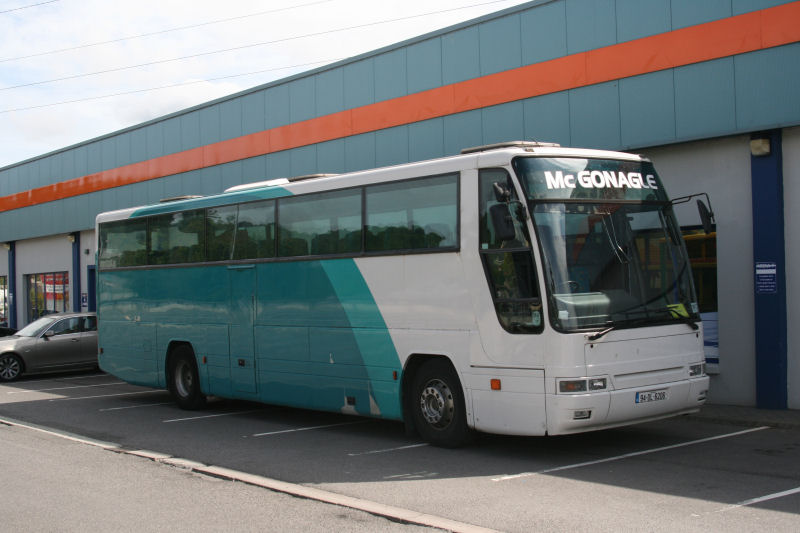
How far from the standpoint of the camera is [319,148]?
20.4 meters

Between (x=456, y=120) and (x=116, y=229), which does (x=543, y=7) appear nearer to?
(x=456, y=120)

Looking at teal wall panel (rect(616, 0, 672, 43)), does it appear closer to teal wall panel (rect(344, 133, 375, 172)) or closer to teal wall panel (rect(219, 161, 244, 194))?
teal wall panel (rect(344, 133, 375, 172))

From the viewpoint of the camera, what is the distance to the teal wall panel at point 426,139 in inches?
676

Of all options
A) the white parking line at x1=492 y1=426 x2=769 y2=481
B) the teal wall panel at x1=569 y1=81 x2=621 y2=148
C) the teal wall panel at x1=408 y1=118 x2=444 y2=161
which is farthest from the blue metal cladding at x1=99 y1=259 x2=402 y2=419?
the teal wall panel at x1=408 y1=118 x2=444 y2=161

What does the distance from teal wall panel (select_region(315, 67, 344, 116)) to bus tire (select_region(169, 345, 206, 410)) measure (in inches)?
309

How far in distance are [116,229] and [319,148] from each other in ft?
19.7

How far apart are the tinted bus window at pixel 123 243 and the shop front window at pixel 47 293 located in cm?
1630

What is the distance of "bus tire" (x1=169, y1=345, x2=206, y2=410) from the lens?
46.4ft

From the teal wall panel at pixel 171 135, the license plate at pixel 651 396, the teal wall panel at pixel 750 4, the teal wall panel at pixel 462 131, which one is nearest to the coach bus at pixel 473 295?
the license plate at pixel 651 396

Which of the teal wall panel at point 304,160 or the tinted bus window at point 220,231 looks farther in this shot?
the teal wall panel at point 304,160

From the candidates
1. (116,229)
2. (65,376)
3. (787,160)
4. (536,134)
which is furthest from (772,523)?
(65,376)

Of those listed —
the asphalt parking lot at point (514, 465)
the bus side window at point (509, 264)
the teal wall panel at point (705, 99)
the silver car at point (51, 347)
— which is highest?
the teal wall panel at point (705, 99)

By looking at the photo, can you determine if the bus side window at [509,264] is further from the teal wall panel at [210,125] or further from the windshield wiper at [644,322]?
the teal wall panel at [210,125]

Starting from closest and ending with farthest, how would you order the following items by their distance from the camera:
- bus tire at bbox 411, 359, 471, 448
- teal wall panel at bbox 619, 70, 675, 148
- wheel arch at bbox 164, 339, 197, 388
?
bus tire at bbox 411, 359, 471, 448
teal wall panel at bbox 619, 70, 675, 148
wheel arch at bbox 164, 339, 197, 388
